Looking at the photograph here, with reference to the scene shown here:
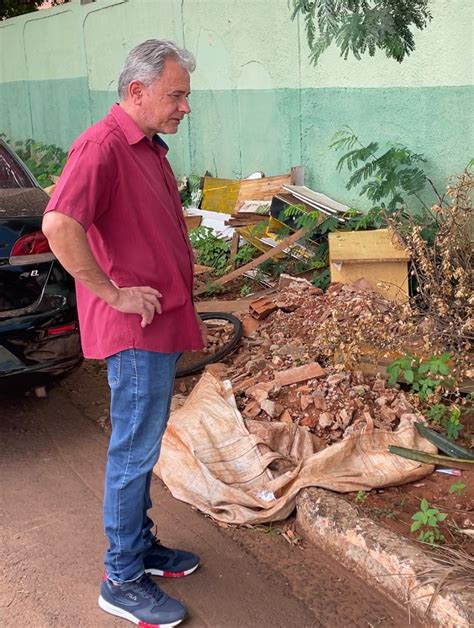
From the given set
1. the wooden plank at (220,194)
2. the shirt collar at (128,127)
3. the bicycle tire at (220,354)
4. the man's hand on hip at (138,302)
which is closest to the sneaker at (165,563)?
the man's hand on hip at (138,302)

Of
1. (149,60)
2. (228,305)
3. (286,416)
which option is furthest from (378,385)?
(149,60)

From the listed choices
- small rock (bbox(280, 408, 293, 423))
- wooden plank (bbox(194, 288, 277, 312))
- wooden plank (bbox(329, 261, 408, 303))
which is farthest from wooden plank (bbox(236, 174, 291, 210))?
small rock (bbox(280, 408, 293, 423))

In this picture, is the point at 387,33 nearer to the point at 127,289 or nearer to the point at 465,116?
the point at 127,289

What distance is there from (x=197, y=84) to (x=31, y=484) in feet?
23.0

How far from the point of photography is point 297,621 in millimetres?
3000

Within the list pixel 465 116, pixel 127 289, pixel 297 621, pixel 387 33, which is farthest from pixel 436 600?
pixel 465 116

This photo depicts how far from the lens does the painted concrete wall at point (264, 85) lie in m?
6.27

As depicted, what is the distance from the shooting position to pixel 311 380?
4.63 meters

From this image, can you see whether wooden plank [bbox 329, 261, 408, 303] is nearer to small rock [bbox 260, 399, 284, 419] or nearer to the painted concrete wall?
the painted concrete wall

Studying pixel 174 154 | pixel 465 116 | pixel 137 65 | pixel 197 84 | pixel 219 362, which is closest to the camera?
pixel 137 65

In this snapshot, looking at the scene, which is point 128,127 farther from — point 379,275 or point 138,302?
point 379,275

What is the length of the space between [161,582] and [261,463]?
86cm

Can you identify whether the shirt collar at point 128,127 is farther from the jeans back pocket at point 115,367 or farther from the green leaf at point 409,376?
the green leaf at point 409,376

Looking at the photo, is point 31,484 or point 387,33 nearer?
point 387,33
